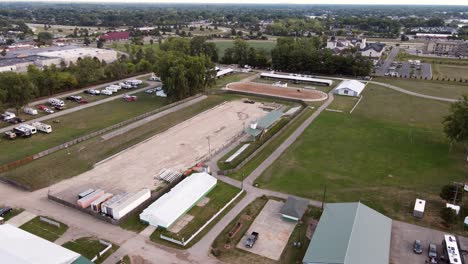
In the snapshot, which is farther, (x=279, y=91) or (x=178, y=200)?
(x=279, y=91)

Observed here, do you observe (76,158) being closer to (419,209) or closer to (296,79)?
(419,209)

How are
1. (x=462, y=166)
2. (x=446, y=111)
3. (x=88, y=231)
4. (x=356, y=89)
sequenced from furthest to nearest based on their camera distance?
(x=356, y=89)
(x=446, y=111)
(x=462, y=166)
(x=88, y=231)

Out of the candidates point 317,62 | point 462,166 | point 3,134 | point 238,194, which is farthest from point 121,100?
point 462,166

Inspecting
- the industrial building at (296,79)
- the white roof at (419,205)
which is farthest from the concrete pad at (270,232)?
the industrial building at (296,79)

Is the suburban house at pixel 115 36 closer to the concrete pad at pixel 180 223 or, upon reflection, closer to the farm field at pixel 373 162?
the farm field at pixel 373 162

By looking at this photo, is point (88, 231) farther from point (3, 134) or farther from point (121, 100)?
point (121, 100)

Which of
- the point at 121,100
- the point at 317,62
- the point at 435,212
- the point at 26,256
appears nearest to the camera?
the point at 26,256

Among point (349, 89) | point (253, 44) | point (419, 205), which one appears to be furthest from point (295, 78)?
point (253, 44)
